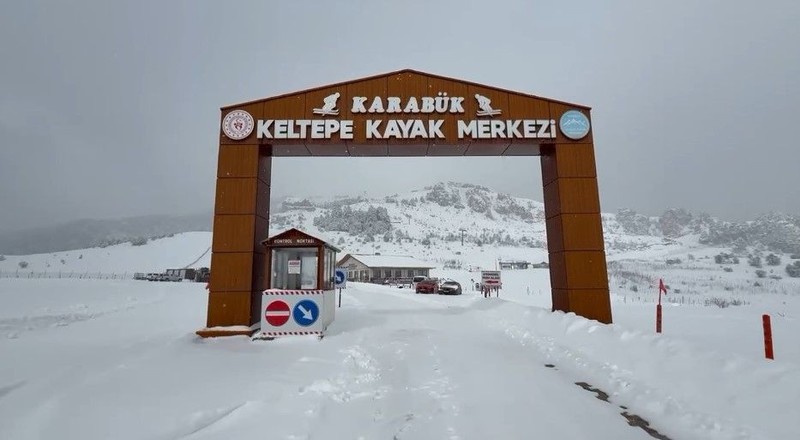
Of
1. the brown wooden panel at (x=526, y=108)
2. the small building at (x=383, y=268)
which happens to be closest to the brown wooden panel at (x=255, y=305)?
the brown wooden panel at (x=526, y=108)

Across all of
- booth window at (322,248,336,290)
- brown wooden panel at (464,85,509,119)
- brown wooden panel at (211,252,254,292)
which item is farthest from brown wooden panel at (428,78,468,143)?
brown wooden panel at (211,252,254,292)

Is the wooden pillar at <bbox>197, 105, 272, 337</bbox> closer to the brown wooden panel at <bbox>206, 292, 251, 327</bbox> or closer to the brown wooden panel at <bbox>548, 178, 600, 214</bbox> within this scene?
the brown wooden panel at <bbox>206, 292, 251, 327</bbox>

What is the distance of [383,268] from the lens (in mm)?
68938

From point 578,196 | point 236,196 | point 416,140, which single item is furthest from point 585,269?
point 236,196

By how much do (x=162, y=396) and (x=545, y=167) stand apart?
1441cm

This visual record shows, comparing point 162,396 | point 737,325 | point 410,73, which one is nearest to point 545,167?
point 410,73

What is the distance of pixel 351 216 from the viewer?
164875 millimetres

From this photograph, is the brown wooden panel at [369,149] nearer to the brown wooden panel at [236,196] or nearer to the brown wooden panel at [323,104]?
the brown wooden panel at [323,104]

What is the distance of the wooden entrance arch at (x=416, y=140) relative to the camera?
13484mm

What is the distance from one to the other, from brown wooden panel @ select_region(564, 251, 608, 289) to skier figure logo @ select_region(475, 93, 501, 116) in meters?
5.81

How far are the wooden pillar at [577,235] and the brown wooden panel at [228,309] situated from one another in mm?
11025

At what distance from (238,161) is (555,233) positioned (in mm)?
12020

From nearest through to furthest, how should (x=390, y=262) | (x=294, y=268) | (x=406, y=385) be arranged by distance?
(x=406, y=385) < (x=294, y=268) < (x=390, y=262)

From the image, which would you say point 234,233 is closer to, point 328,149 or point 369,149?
point 328,149
